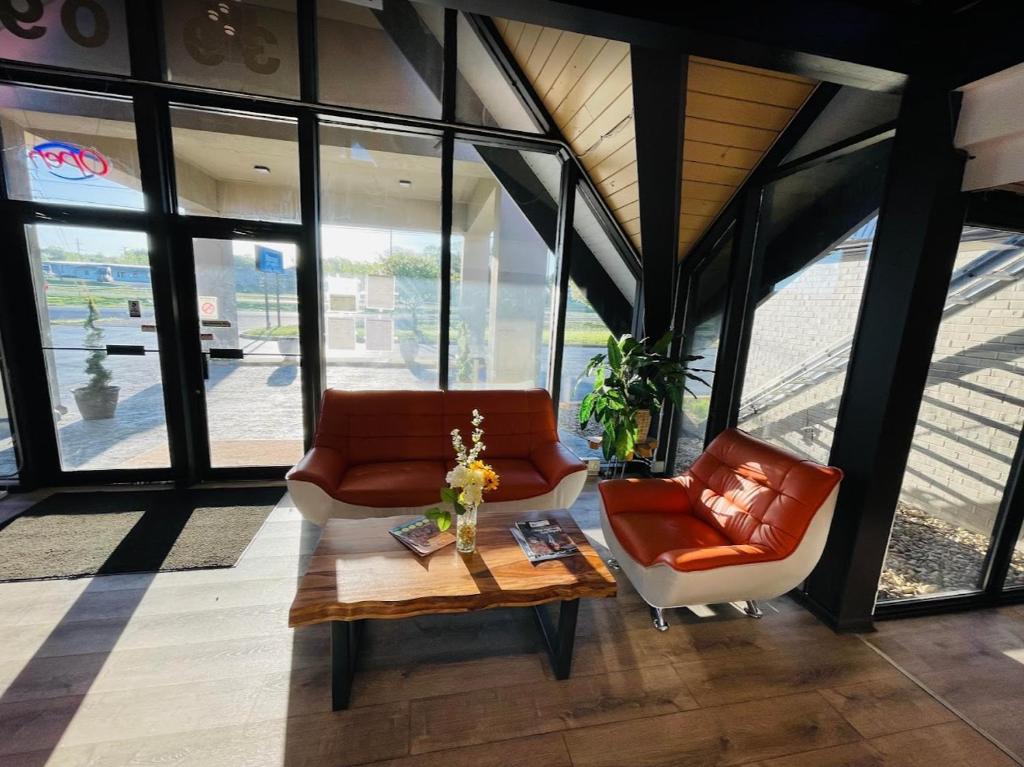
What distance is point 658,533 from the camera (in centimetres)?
224

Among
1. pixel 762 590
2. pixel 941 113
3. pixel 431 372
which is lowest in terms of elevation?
pixel 762 590

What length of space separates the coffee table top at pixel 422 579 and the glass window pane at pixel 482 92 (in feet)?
10.2

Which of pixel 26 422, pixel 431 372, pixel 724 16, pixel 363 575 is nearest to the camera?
pixel 724 16

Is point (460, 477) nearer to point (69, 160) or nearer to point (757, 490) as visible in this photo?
point (757, 490)

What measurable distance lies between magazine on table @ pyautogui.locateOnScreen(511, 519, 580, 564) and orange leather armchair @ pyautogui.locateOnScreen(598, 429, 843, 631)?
13.6 inches

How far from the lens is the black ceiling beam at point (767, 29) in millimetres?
1538

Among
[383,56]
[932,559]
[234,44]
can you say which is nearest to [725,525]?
[932,559]

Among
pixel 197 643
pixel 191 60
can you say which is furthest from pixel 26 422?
pixel 191 60

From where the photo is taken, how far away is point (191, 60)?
298 cm

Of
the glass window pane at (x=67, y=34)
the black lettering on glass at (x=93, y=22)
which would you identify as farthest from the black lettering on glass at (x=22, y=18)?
the black lettering on glass at (x=93, y=22)

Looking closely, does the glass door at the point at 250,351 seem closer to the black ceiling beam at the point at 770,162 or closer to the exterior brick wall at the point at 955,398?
the black ceiling beam at the point at 770,162

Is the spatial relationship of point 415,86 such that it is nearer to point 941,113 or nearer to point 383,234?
point 383,234

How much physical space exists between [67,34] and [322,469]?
322cm

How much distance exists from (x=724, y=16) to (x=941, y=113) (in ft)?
3.55
